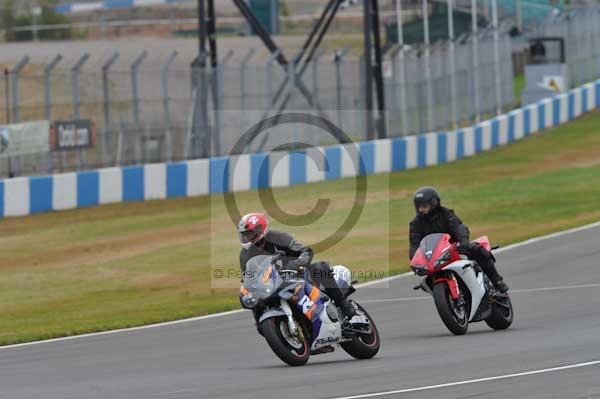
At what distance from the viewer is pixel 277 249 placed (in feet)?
38.1

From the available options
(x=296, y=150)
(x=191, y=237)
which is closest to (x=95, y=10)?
(x=296, y=150)

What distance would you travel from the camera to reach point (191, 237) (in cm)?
2408

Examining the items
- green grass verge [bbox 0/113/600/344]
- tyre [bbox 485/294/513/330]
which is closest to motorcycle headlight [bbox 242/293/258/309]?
tyre [bbox 485/294/513/330]

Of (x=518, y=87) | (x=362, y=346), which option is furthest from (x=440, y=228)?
(x=518, y=87)

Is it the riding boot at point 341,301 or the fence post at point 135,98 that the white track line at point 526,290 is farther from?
the fence post at point 135,98

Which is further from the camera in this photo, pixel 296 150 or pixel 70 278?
pixel 296 150

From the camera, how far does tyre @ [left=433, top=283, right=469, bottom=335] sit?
504 inches

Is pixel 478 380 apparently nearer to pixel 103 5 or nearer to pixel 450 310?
pixel 450 310

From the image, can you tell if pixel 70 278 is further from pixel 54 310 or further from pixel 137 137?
pixel 137 137

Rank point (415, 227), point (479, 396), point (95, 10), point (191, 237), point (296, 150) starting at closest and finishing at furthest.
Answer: point (479, 396) < point (415, 227) < point (191, 237) < point (296, 150) < point (95, 10)

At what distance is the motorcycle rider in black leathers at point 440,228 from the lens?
13.2 meters

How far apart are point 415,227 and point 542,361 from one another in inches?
124

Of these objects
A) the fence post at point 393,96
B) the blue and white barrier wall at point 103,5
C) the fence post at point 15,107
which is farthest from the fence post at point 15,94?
the blue and white barrier wall at point 103,5

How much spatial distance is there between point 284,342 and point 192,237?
12.9 m
